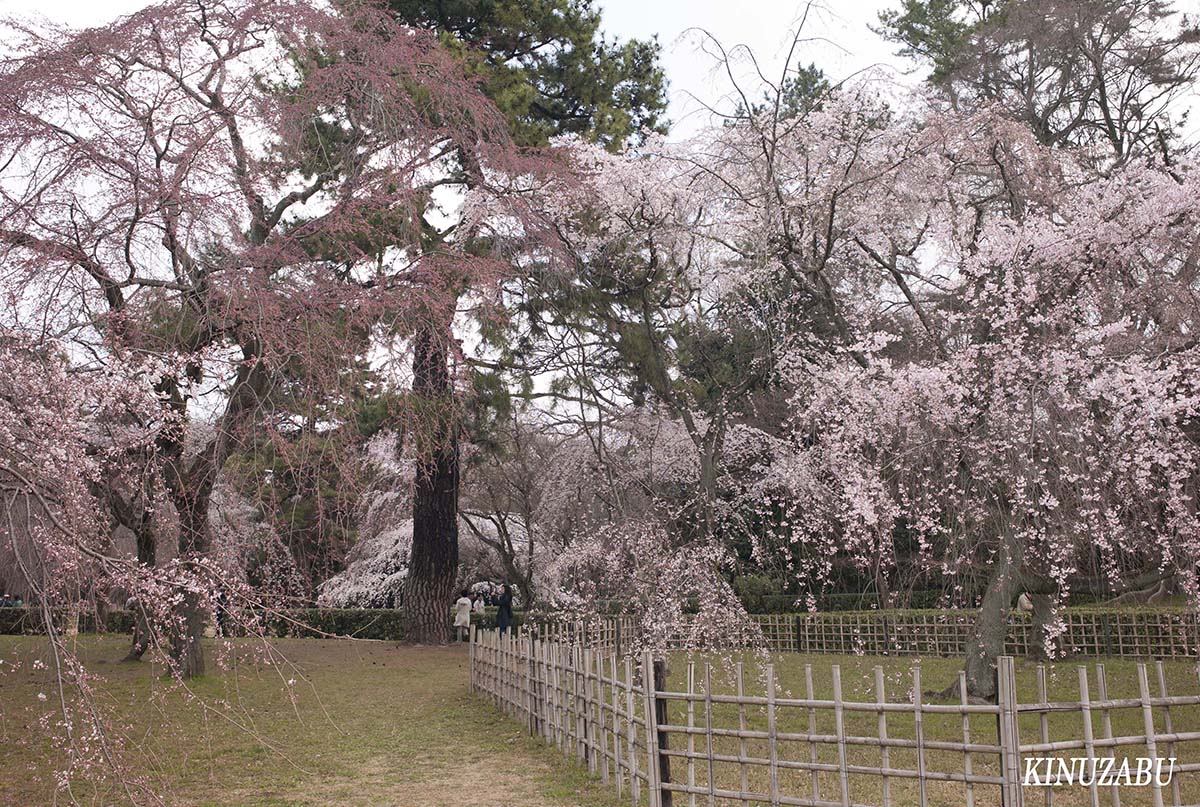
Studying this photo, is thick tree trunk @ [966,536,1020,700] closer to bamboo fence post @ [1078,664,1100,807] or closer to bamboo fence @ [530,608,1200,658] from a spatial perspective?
bamboo fence @ [530,608,1200,658]

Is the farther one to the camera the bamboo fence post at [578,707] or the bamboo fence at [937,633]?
the bamboo fence at [937,633]

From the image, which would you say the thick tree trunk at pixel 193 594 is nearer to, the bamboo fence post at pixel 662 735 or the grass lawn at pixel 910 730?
the grass lawn at pixel 910 730

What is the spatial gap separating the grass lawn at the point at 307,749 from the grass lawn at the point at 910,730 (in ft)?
3.91

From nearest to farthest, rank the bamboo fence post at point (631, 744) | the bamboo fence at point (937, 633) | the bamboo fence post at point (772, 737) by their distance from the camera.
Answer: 1. the bamboo fence post at point (772, 737)
2. the bamboo fence post at point (631, 744)
3. the bamboo fence at point (937, 633)

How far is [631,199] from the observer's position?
1131cm

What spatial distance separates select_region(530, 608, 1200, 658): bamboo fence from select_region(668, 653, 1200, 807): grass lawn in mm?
396

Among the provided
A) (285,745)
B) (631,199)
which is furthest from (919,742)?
(631,199)

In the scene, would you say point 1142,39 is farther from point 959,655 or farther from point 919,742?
point 919,742

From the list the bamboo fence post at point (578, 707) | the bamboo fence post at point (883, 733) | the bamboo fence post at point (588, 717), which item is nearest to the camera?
the bamboo fence post at point (883, 733)

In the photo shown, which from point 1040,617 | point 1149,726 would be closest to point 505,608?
point 1040,617

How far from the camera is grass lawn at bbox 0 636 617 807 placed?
5.70 metres

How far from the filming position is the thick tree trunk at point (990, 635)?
8812 mm

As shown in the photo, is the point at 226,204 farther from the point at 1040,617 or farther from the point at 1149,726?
the point at 1040,617

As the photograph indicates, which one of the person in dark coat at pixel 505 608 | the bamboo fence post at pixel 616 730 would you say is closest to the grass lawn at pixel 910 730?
the bamboo fence post at pixel 616 730
